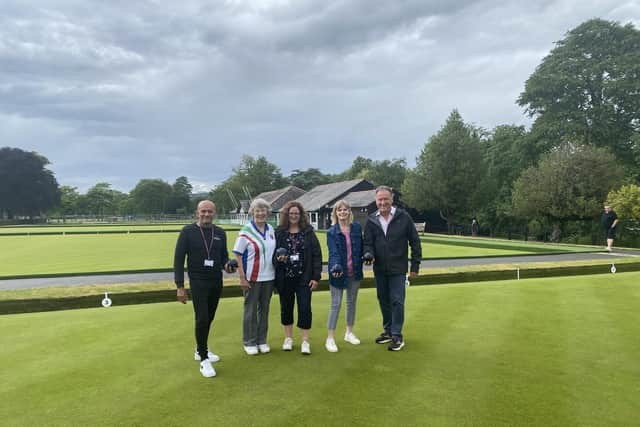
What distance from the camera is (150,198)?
111 m

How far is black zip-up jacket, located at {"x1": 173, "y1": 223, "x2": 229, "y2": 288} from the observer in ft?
13.8

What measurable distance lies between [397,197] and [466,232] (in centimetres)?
924

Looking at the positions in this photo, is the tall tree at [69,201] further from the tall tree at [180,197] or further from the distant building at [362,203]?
the distant building at [362,203]

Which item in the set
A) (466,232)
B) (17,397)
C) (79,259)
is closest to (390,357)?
(17,397)

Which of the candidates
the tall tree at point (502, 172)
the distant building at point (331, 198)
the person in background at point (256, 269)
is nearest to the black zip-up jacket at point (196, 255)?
the person in background at point (256, 269)

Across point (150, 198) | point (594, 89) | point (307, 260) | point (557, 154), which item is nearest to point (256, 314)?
point (307, 260)

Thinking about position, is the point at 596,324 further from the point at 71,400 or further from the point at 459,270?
the point at 71,400

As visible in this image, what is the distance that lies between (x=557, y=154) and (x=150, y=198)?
10510 centimetres

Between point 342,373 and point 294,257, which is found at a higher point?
point 294,257

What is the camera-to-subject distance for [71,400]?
3492mm

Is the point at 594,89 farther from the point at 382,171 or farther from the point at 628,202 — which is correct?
the point at 382,171

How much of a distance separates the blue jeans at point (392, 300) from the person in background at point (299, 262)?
97 cm

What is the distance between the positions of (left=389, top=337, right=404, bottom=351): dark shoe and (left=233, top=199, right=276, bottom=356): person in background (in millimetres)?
1502

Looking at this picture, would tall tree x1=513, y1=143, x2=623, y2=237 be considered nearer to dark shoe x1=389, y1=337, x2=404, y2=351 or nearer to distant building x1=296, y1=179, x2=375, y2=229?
distant building x1=296, y1=179, x2=375, y2=229
